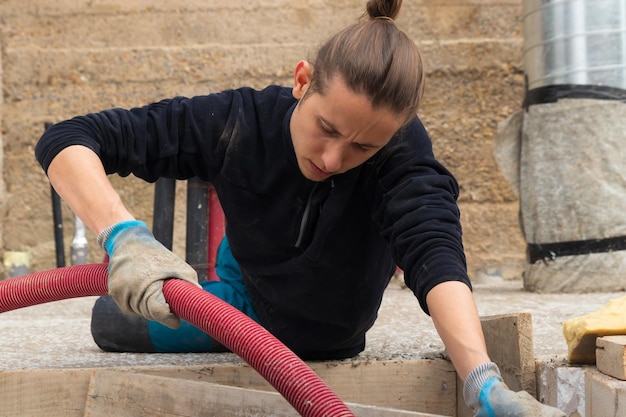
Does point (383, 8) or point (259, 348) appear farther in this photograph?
point (383, 8)

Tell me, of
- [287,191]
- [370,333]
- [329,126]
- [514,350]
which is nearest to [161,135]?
[287,191]

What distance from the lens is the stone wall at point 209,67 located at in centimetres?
427

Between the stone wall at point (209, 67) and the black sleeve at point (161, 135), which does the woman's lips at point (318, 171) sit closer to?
the black sleeve at point (161, 135)

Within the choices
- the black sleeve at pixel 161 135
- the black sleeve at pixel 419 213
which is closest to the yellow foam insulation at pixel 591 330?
the black sleeve at pixel 419 213

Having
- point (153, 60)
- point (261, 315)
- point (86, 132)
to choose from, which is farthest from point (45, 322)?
point (153, 60)

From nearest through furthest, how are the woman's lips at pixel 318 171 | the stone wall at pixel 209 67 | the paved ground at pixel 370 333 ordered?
the woman's lips at pixel 318 171, the paved ground at pixel 370 333, the stone wall at pixel 209 67

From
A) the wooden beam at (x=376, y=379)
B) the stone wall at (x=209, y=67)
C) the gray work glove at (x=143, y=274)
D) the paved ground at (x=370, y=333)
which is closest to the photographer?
the gray work glove at (x=143, y=274)

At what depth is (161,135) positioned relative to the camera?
168 cm

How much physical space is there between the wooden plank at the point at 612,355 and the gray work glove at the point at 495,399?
196 mm

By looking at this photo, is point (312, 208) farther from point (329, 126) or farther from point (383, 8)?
point (383, 8)

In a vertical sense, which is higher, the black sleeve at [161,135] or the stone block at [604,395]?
the black sleeve at [161,135]

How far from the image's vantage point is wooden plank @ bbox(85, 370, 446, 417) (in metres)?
1.57

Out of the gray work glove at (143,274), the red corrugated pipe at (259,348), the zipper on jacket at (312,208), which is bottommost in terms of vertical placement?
the red corrugated pipe at (259,348)

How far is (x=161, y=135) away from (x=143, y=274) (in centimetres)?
44
